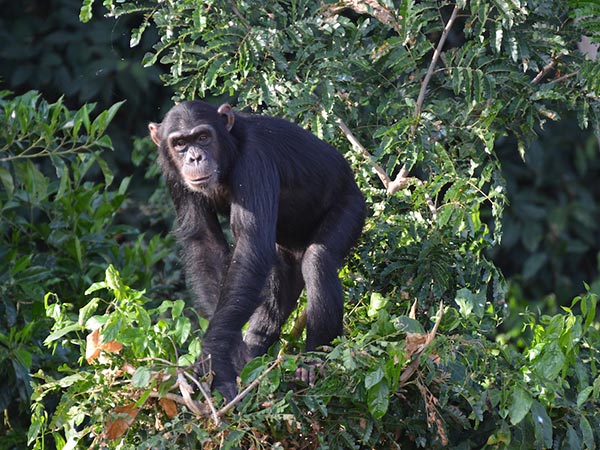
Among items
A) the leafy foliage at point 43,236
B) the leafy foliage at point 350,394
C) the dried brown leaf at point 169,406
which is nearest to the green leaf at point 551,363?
the leafy foliage at point 350,394

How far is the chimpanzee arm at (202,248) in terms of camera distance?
21.3 ft

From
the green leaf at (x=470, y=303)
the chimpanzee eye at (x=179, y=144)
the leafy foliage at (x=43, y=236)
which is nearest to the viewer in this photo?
the green leaf at (x=470, y=303)

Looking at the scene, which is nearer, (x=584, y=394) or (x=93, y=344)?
(x=584, y=394)

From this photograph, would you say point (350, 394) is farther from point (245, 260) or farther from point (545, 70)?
point (545, 70)

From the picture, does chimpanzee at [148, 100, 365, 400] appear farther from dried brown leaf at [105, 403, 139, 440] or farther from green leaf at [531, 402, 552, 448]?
green leaf at [531, 402, 552, 448]

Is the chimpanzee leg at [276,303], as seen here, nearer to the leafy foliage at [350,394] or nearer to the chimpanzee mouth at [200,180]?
the chimpanzee mouth at [200,180]

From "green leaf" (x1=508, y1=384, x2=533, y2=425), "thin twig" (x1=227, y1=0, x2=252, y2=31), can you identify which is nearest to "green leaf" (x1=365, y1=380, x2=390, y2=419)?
"green leaf" (x1=508, y1=384, x2=533, y2=425)

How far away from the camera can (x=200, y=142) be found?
632 centimetres

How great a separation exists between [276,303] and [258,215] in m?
0.87

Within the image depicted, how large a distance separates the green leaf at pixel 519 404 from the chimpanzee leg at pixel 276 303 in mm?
1952

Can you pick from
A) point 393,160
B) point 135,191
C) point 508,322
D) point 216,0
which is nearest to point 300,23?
point 216,0

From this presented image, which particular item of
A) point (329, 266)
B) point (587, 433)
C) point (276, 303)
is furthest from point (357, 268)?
point (587, 433)

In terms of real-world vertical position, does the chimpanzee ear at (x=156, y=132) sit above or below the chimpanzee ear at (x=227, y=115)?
below

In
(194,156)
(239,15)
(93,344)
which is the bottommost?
(93,344)
